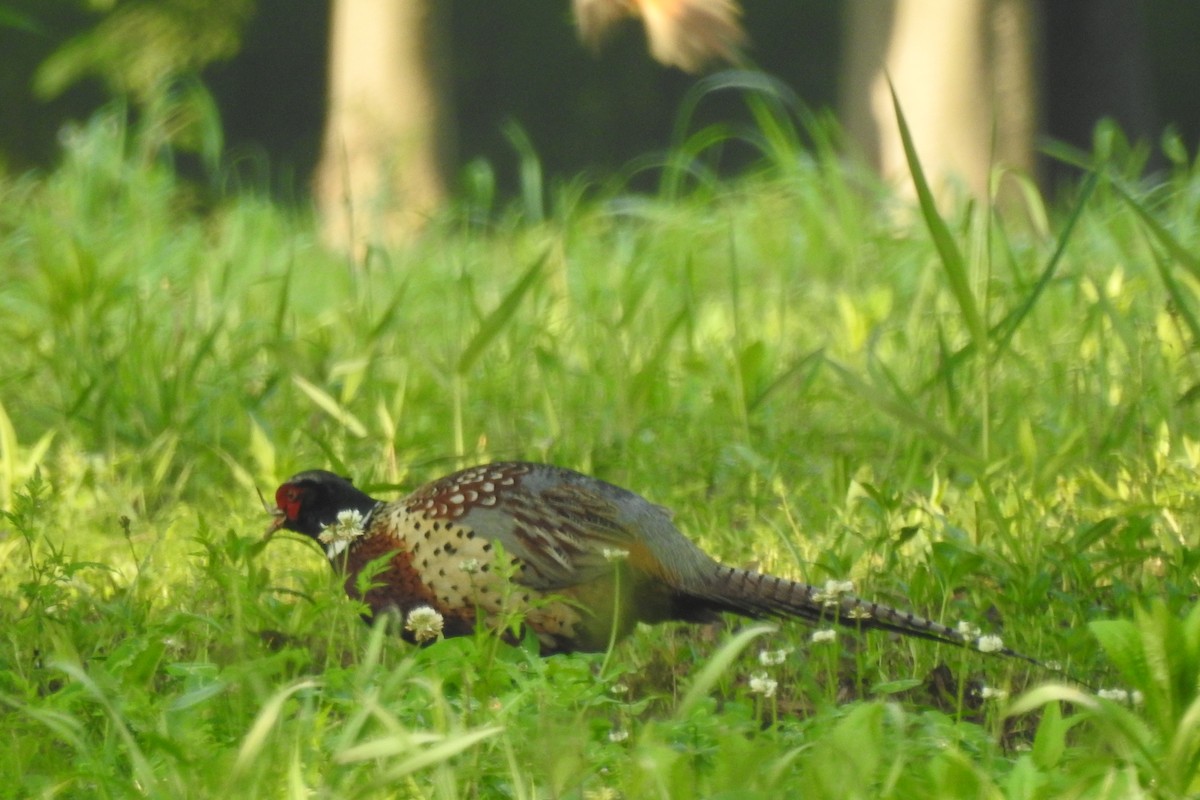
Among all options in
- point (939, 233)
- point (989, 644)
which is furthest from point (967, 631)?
point (939, 233)

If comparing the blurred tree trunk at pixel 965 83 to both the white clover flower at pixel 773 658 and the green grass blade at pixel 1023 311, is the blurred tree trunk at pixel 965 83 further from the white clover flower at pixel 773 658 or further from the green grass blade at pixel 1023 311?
the white clover flower at pixel 773 658

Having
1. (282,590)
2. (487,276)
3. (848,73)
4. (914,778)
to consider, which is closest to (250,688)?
(282,590)

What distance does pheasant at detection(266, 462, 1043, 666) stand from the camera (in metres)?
3.09

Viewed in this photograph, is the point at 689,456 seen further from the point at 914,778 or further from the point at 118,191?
the point at 118,191

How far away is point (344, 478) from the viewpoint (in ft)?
11.7

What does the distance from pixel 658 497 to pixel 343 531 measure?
4.18ft

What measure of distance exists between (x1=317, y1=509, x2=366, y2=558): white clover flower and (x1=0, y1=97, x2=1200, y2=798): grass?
0.12 meters

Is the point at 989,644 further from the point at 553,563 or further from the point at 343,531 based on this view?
the point at 343,531

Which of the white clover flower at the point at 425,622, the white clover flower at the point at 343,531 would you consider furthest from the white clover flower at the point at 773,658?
the white clover flower at the point at 343,531

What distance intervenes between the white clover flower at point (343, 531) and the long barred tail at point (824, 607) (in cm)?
68

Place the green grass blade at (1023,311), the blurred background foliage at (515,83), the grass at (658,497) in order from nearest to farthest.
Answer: the grass at (658,497) → the green grass blade at (1023,311) → the blurred background foliage at (515,83)

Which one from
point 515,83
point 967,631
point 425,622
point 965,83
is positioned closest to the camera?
point 425,622

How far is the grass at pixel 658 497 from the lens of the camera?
2.16 metres

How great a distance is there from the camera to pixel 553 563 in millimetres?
3115
